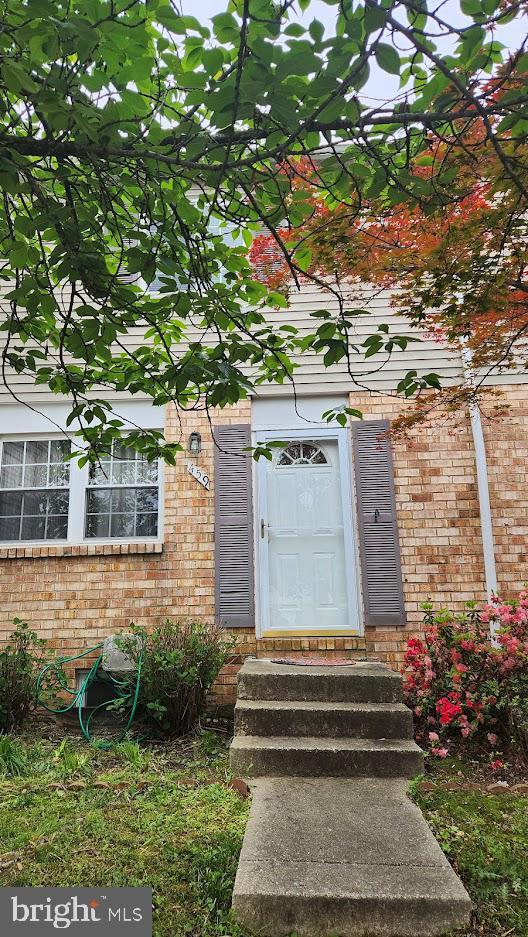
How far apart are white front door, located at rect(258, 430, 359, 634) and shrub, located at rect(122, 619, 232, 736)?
925 millimetres

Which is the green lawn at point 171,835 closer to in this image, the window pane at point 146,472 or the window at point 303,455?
the window pane at point 146,472

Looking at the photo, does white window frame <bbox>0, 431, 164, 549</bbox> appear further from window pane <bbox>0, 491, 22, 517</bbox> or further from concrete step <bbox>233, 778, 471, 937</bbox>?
concrete step <bbox>233, 778, 471, 937</bbox>

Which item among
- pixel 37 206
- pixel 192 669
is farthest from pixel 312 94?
pixel 192 669

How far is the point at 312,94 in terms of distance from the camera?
5.71ft

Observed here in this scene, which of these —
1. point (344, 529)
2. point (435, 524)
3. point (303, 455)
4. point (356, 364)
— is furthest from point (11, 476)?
point (435, 524)

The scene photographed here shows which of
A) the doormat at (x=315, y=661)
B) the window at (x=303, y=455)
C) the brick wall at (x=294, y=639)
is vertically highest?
the window at (x=303, y=455)

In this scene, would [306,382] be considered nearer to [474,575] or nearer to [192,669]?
[474,575]

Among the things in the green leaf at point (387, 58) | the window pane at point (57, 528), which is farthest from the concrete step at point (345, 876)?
the window pane at point (57, 528)

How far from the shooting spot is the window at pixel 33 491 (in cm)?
604

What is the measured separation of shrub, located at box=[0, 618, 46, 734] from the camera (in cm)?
490

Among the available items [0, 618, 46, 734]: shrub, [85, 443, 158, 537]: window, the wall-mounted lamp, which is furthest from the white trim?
[0, 618, 46, 734]: shrub

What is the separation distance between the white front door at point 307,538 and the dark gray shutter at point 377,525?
151mm

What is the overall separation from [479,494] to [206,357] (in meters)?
3.86

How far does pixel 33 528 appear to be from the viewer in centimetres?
605
